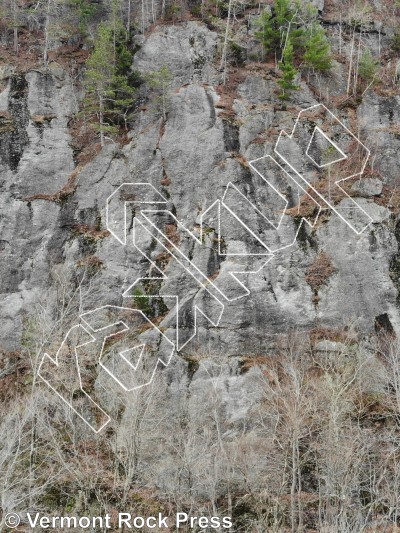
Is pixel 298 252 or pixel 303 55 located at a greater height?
pixel 303 55

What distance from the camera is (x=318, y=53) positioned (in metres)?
29.8

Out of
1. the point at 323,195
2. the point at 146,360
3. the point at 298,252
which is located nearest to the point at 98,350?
the point at 146,360

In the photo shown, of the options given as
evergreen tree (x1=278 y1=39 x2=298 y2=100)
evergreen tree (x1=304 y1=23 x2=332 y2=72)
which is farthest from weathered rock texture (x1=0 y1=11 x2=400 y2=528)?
evergreen tree (x1=304 y1=23 x2=332 y2=72)

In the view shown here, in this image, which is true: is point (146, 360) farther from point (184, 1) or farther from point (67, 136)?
point (184, 1)

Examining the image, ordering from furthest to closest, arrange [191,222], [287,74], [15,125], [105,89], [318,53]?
1. [318,53]
2. [287,74]
3. [105,89]
4. [15,125]
5. [191,222]

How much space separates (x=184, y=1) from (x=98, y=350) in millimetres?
28173

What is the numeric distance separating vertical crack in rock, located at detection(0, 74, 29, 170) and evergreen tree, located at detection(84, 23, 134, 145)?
364cm

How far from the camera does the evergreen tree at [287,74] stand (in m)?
28.1

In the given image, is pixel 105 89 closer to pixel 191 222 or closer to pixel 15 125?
pixel 15 125

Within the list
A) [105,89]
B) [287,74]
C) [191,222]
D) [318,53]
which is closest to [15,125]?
[105,89]

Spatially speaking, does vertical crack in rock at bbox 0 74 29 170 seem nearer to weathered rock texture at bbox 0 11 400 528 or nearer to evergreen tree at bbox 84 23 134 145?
weathered rock texture at bbox 0 11 400 528

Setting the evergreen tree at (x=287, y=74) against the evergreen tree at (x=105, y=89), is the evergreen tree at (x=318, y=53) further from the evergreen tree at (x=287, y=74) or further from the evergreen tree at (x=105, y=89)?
the evergreen tree at (x=105, y=89)

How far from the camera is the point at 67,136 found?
27.2 metres

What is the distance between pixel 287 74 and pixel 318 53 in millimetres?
3476
